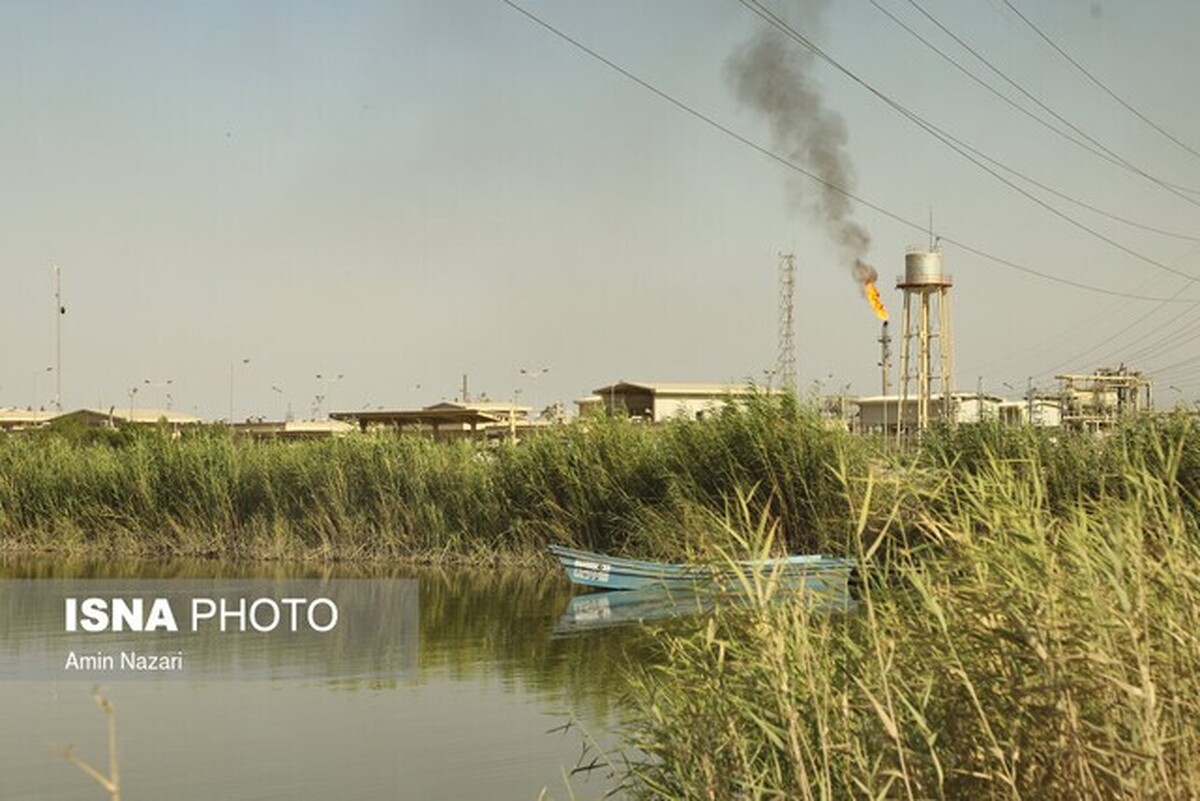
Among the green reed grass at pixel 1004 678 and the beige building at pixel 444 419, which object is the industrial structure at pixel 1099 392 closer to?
the beige building at pixel 444 419

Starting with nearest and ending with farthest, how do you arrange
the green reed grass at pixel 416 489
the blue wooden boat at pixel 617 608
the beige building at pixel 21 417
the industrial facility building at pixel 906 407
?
the blue wooden boat at pixel 617 608
the green reed grass at pixel 416 489
the industrial facility building at pixel 906 407
the beige building at pixel 21 417

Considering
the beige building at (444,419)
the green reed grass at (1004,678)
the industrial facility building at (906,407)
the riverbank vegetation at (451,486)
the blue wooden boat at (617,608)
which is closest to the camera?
the green reed grass at (1004,678)

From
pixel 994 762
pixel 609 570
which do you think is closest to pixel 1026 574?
pixel 994 762

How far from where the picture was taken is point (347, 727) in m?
14.4

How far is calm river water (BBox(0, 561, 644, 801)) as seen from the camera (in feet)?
40.2

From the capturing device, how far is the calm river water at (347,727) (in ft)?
40.2

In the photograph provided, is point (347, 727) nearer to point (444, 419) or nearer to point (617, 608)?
point (617, 608)

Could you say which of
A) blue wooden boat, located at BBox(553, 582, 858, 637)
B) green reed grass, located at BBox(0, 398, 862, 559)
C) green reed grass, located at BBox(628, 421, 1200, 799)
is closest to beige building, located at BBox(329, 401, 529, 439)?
green reed grass, located at BBox(0, 398, 862, 559)

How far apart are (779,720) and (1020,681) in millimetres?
1527

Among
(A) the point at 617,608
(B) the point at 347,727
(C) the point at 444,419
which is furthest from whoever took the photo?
(C) the point at 444,419

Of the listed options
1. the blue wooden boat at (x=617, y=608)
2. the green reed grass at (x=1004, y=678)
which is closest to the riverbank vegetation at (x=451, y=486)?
the blue wooden boat at (x=617, y=608)

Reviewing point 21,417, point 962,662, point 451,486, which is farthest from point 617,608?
point 21,417

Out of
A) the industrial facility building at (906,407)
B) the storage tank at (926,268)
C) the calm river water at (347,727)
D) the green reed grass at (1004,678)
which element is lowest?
the calm river water at (347,727)

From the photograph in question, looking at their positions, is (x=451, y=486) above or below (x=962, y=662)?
above
